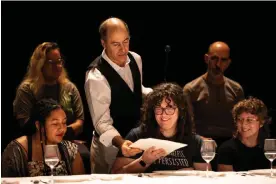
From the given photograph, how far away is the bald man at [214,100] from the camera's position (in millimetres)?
5109

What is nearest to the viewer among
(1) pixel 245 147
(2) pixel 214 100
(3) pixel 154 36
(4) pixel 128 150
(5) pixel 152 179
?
(5) pixel 152 179

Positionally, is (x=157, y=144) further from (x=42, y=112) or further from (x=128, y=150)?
(x=42, y=112)

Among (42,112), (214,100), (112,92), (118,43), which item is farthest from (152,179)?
(214,100)

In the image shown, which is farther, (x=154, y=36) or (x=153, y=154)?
(x=154, y=36)

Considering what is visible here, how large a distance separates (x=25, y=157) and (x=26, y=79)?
898mm

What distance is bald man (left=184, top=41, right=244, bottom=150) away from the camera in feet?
16.8

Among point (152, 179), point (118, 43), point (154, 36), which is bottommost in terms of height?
point (152, 179)

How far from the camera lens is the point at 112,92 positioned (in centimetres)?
439

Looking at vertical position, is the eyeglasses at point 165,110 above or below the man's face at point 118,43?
below

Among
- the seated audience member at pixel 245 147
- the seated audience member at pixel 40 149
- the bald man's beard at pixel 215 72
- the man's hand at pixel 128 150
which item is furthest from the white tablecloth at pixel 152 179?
the bald man's beard at pixel 215 72

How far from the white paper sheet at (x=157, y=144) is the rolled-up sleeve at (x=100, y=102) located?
595 millimetres

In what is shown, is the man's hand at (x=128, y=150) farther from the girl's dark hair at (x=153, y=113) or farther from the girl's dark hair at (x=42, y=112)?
the girl's dark hair at (x=42, y=112)

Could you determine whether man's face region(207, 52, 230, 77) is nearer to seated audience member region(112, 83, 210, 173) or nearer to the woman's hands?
seated audience member region(112, 83, 210, 173)

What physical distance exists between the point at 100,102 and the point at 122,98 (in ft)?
0.57
